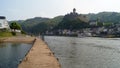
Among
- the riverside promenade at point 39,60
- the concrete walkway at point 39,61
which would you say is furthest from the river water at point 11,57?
the concrete walkway at point 39,61

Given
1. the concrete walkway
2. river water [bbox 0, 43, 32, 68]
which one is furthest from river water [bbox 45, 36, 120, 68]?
river water [bbox 0, 43, 32, 68]

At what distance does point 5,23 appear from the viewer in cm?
14888

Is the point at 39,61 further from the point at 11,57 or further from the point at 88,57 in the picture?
the point at 88,57

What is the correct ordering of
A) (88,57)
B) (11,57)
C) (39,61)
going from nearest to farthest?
(39,61)
(11,57)
(88,57)

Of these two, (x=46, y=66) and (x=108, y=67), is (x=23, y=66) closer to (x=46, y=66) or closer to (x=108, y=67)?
(x=46, y=66)

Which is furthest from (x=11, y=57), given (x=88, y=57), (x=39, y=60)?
(x=88, y=57)

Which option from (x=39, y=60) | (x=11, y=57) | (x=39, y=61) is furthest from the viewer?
(x=11, y=57)

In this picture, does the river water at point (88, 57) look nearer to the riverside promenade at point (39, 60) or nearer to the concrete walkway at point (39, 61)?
the riverside promenade at point (39, 60)

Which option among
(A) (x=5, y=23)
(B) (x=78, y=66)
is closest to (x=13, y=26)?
(A) (x=5, y=23)

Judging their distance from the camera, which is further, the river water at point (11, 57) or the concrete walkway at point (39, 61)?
the river water at point (11, 57)

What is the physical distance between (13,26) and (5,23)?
8.31 m

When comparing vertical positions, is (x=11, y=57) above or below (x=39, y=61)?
below

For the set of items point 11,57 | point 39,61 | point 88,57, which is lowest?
point 88,57

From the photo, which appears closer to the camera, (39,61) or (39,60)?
(39,61)
